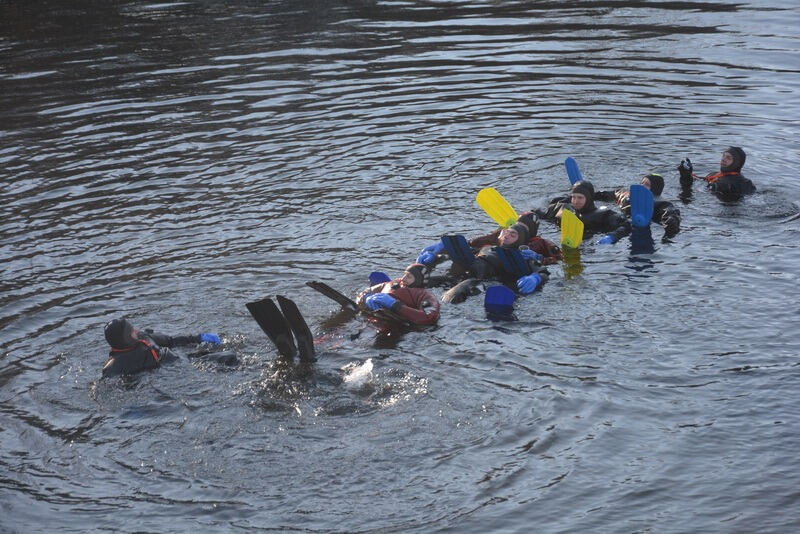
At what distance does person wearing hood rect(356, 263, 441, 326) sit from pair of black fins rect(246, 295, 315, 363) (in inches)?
49.3

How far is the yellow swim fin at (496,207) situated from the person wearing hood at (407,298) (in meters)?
2.38

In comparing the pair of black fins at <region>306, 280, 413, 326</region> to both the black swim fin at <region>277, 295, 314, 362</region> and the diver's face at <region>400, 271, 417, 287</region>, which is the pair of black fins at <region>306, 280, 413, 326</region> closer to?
the diver's face at <region>400, 271, 417, 287</region>

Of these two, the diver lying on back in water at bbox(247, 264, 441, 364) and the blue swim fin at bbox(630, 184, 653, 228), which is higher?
the blue swim fin at bbox(630, 184, 653, 228)

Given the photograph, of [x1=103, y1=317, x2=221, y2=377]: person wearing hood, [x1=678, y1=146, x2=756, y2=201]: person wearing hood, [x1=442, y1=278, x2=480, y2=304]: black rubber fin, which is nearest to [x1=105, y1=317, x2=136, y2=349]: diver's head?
[x1=103, y1=317, x2=221, y2=377]: person wearing hood

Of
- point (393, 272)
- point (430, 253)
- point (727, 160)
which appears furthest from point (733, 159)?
point (393, 272)

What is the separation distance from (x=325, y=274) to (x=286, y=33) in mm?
16288

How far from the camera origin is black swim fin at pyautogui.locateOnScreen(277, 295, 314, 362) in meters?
11.2

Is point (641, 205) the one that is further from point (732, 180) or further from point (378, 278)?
point (378, 278)

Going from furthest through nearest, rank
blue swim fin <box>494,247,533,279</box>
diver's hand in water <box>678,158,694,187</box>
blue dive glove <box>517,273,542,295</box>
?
diver's hand in water <box>678,158,694,187</box>, blue swim fin <box>494,247,533,279</box>, blue dive glove <box>517,273,542,295</box>

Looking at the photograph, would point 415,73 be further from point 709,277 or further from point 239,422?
point 239,422

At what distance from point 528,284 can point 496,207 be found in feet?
8.22

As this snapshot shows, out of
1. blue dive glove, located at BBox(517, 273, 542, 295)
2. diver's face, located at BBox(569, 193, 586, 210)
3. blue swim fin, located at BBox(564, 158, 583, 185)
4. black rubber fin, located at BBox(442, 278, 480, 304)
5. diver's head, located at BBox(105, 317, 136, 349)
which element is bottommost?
→ black rubber fin, located at BBox(442, 278, 480, 304)

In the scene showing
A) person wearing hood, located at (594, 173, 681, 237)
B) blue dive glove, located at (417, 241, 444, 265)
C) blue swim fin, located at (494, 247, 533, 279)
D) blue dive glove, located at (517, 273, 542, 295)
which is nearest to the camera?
blue dive glove, located at (517, 273, 542, 295)

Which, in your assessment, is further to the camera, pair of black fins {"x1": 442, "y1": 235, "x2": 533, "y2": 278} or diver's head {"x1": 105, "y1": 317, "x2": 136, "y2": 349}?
pair of black fins {"x1": 442, "y1": 235, "x2": 533, "y2": 278}
